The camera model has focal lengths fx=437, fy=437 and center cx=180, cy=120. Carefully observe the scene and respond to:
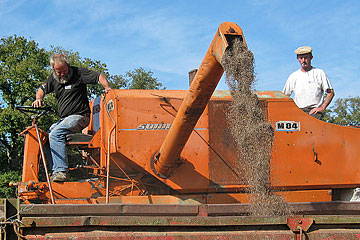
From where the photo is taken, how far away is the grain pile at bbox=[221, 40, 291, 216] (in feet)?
13.3

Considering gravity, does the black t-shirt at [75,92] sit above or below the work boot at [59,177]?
above

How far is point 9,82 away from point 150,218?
25.2m

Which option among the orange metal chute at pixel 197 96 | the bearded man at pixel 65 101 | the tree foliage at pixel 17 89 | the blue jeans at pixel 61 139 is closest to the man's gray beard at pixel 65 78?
the bearded man at pixel 65 101

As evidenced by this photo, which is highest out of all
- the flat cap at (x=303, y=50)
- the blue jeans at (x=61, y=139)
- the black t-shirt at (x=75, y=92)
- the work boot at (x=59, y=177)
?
the flat cap at (x=303, y=50)

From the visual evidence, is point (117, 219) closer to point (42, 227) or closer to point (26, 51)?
point (42, 227)

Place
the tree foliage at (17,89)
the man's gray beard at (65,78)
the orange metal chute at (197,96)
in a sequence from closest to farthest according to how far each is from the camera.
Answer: the orange metal chute at (197,96)
the man's gray beard at (65,78)
the tree foliage at (17,89)

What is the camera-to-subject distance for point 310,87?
634 centimetres

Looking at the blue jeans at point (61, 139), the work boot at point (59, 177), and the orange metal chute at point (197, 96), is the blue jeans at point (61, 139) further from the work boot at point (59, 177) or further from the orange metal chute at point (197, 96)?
the orange metal chute at point (197, 96)

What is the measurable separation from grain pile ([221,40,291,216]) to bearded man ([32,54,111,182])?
1.82 meters

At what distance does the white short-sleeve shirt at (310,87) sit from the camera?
6.30 m

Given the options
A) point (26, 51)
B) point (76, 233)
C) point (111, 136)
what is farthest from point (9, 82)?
point (76, 233)

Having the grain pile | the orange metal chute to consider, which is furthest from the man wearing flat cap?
the orange metal chute

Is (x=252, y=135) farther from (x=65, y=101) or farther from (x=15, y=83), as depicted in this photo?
(x=15, y=83)

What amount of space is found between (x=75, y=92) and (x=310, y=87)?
3317 millimetres
